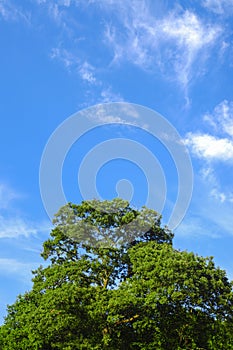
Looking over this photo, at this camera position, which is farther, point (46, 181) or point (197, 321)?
point (197, 321)

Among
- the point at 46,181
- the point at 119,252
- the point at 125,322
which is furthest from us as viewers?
the point at 119,252

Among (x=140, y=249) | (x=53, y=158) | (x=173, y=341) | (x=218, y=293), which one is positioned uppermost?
(x=53, y=158)

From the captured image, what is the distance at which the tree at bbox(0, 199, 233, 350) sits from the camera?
30.2 meters

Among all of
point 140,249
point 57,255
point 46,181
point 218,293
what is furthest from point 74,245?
point 218,293

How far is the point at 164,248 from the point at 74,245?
7494 millimetres

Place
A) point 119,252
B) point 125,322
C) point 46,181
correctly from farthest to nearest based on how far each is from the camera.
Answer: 1. point 119,252
2. point 125,322
3. point 46,181

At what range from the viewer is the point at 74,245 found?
119ft

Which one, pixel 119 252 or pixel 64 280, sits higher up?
pixel 119 252

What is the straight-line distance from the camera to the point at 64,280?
33438mm

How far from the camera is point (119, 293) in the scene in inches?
1198

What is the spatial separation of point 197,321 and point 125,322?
5397 mm

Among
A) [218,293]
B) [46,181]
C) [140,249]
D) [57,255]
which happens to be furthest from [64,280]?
[218,293]

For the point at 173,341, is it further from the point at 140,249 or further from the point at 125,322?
the point at 140,249

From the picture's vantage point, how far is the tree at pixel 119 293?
99.2ft
